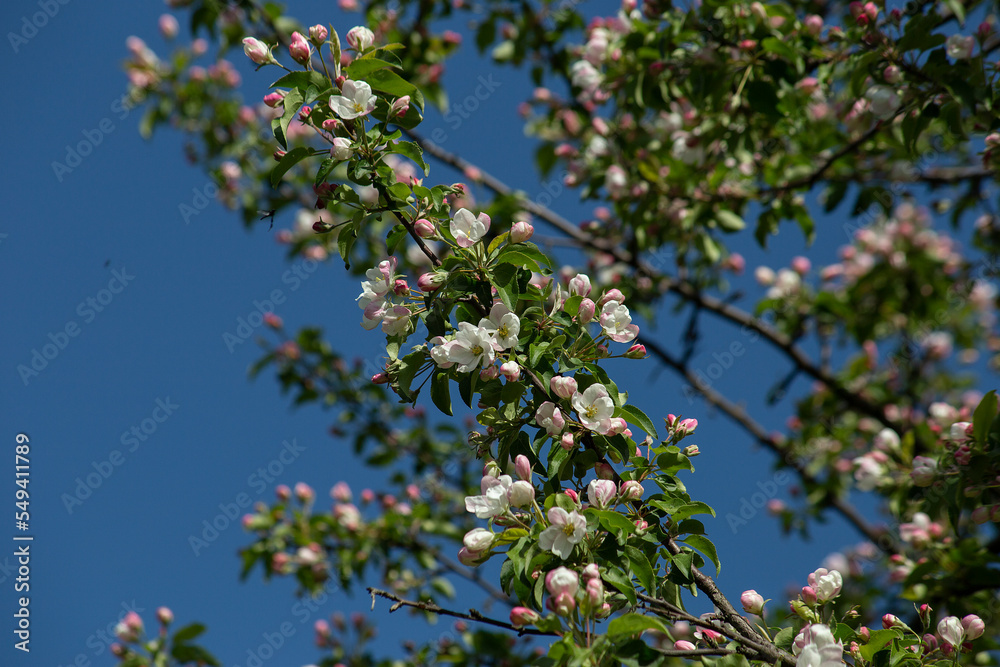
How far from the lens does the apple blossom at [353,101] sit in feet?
5.09

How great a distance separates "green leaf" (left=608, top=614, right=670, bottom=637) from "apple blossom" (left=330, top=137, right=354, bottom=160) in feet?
3.49

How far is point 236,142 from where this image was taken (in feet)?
16.2

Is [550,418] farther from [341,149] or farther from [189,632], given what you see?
[189,632]

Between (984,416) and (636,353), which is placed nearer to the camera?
(636,353)

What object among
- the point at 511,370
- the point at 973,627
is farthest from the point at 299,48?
the point at 973,627

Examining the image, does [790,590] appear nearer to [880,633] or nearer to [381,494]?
[381,494]

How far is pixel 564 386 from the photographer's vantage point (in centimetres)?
148

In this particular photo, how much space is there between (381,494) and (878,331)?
3275 mm

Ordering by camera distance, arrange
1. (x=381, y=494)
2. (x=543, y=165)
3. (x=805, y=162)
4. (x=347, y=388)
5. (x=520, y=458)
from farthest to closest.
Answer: (x=347, y=388)
(x=381, y=494)
(x=543, y=165)
(x=805, y=162)
(x=520, y=458)

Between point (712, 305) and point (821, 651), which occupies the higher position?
point (712, 305)

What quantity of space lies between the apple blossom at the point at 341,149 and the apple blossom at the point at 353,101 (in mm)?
49

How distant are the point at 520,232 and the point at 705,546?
2.49 ft

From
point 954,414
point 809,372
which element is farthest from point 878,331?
point 954,414

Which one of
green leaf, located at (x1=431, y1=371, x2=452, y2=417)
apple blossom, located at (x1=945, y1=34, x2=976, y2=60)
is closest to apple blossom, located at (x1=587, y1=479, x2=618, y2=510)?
green leaf, located at (x1=431, y1=371, x2=452, y2=417)
